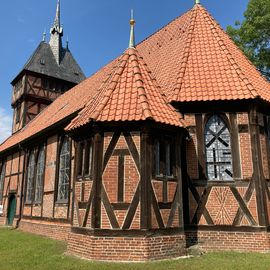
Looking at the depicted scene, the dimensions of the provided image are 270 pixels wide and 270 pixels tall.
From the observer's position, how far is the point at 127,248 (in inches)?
300

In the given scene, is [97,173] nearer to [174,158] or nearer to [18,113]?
[174,158]

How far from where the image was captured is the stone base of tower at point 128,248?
7.54 metres

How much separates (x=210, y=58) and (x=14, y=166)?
13.9 m

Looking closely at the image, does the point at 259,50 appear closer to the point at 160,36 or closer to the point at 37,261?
the point at 160,36

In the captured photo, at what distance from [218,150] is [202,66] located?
3.12 meters

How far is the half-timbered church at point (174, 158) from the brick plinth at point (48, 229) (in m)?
0.10

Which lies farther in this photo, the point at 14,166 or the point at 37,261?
the point at 14,166

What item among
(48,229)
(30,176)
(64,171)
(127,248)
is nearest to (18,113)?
(30,176)

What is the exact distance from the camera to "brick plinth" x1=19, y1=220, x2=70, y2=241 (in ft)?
39.2

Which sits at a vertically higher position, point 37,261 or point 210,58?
point 210,58

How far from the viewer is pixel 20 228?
53.8 ft

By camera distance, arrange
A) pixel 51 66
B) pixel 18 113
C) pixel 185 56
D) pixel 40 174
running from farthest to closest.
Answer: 1. pixel 51 66
2. pixel 18 113
3. pixel 40 174
4. pixel 185 56

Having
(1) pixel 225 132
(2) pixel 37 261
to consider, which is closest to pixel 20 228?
(2) pixel 37 261

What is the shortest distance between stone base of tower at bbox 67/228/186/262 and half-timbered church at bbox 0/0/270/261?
0.02 metres
